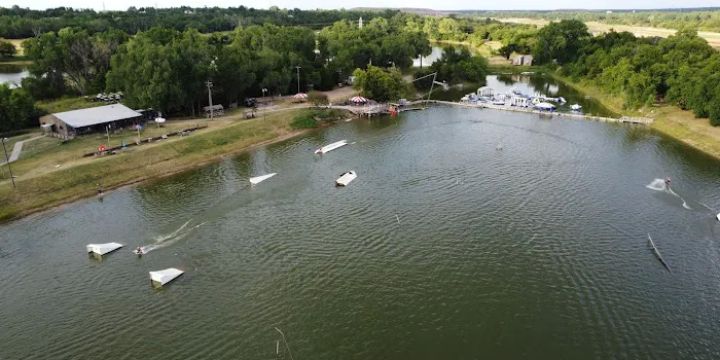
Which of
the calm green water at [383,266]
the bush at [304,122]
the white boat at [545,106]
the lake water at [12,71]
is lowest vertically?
the calm green water at [383,266]

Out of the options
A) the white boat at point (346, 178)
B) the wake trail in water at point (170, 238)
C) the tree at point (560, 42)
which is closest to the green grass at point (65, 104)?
the wake trail in water at point (170, 238)

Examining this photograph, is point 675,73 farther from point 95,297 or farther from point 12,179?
point 12,179

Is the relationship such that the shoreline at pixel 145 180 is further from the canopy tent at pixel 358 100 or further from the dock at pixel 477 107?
the canopy tent at pixel 358 100

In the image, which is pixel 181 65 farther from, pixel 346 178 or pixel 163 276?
pixel 163 276

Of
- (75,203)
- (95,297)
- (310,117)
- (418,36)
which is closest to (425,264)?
(95,297)

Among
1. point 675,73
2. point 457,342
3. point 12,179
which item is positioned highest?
point 675,73

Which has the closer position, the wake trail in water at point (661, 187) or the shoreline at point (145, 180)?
the shoreline at point (145, 180)
